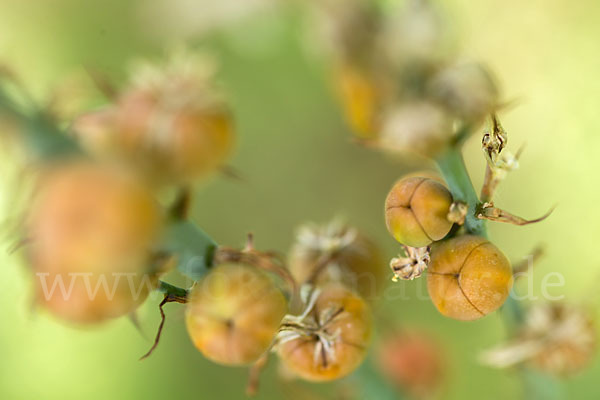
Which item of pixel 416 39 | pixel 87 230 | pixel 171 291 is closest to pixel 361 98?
pixel 416 39

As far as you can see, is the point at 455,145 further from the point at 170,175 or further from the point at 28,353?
the point at 28,353

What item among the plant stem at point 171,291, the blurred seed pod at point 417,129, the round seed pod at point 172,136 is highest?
the blurred seed pod at point 417,129

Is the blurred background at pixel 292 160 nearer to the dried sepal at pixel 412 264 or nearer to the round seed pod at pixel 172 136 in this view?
the dried sepal at pixel 412 264

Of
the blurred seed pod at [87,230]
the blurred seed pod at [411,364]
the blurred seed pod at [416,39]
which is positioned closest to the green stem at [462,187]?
the blurred seed pod at [87,230]

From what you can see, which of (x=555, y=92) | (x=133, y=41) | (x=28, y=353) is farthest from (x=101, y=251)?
(x=133, y=41)

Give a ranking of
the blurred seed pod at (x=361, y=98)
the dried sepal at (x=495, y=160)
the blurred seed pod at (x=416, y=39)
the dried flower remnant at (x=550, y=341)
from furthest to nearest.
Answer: the blurred seed pod at (x=416, y=39) → the blurred seed pod at (x=361, y=98) → the dried flower remnant at (x=550, y=341) → the dried sepal at (x=495, y=160)

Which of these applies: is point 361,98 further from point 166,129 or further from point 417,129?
point 166,129

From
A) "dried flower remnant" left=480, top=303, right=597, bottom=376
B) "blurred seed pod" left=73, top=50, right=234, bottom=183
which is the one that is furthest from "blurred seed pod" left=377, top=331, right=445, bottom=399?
"blurred seed pod" left=73, top=50, right=234, bottom=183
